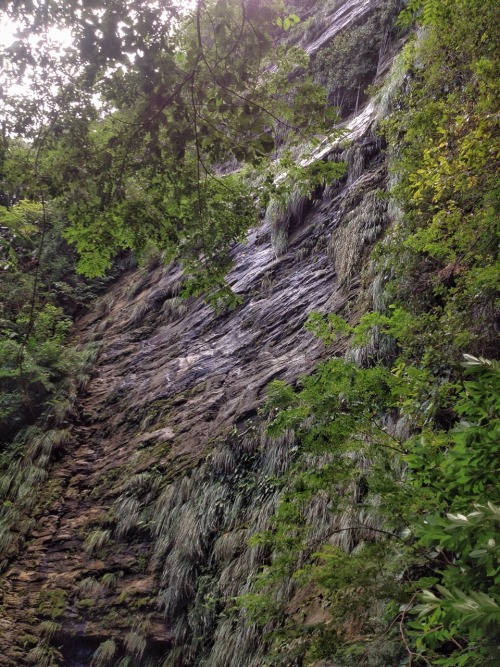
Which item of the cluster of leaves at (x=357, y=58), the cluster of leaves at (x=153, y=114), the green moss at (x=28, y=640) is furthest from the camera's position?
the cluster of leaves at (x=357, y=58)

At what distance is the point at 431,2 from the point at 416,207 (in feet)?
7.42

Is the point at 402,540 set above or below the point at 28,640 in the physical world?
above

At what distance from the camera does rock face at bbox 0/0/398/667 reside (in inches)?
225

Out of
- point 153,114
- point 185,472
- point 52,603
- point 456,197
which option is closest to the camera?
point 153,114

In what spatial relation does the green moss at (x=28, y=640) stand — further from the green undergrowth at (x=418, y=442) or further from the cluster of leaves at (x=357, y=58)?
the cluster of leaves at (x=357, y=58)

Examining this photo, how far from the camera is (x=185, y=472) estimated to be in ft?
23.8

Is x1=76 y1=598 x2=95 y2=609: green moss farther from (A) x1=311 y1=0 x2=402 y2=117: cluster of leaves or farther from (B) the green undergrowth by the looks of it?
(A) x1=311 y1=0 x2=402 y2=117: cluster of leaves

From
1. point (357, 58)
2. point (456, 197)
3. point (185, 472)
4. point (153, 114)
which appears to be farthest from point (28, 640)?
point (357, 58)

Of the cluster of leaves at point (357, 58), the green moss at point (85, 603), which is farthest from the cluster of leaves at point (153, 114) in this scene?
the cluster of leaves at point (357, 58)

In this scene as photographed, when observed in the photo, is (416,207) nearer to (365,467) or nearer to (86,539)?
(365,467)

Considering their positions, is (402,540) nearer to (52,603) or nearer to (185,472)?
(185,472)

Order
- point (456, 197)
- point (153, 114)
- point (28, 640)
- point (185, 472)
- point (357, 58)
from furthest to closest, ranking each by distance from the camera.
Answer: point (357, 58) < point (185, 472) < point (28, 640) < point (456, 197) < point (153, 114)

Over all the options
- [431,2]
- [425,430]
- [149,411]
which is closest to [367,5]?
[431,2]

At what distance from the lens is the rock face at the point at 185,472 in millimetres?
5715
